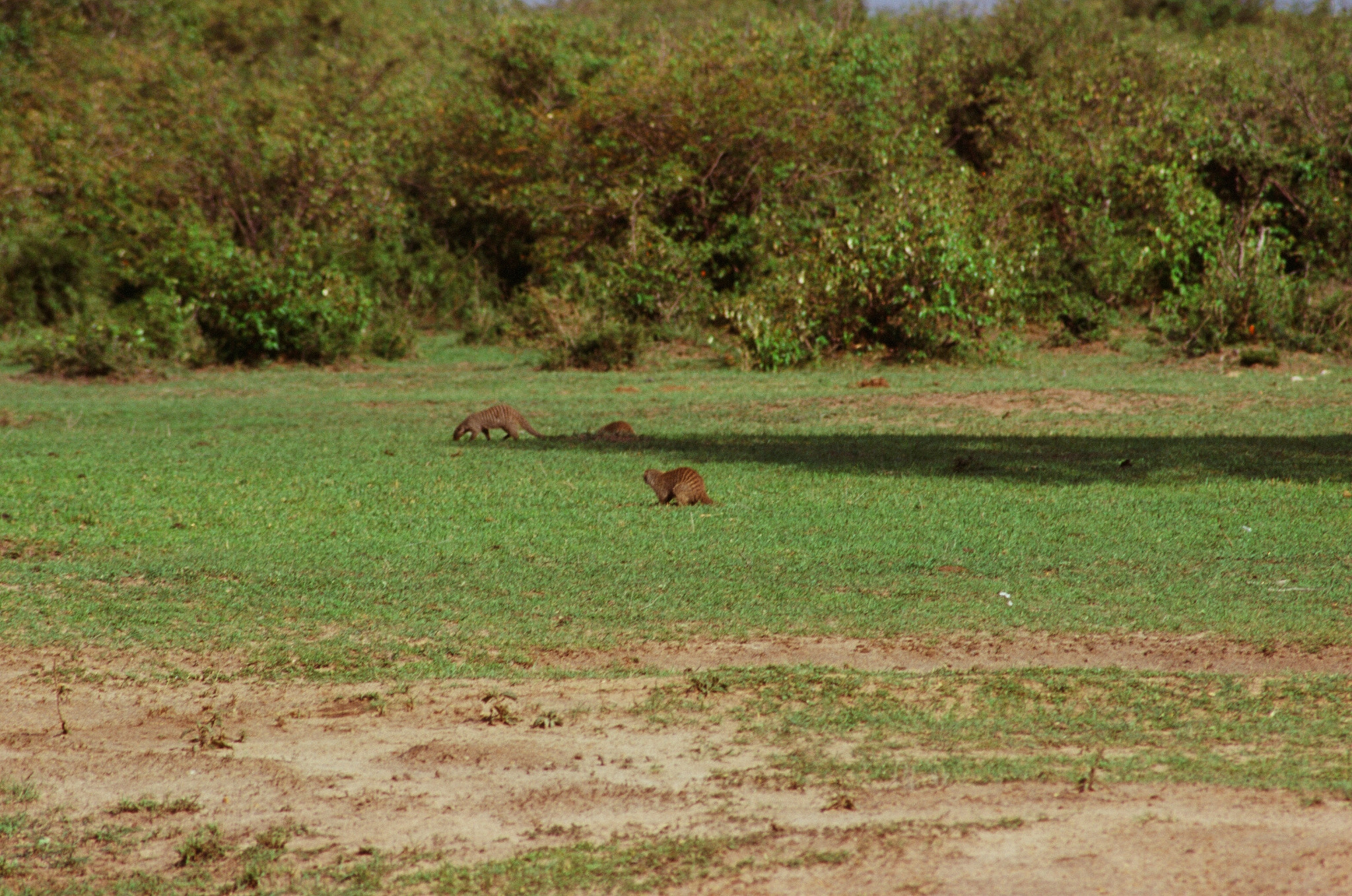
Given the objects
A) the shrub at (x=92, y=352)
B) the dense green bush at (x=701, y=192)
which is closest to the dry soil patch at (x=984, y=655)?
the dense green bush at (x=701, y=192)

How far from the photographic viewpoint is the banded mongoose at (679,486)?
8.07 meters

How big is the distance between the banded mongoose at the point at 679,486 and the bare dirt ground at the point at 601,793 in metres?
2.78

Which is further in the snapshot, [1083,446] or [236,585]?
[1083,446]

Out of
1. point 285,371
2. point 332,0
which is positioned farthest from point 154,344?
point 332,0

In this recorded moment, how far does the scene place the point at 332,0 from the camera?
1211 inches

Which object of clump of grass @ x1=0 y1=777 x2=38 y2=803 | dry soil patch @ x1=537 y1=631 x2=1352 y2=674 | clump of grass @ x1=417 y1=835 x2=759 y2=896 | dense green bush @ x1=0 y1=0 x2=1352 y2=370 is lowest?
dry soil patch @ x1=537 y1=631 x2=1352 y2=674

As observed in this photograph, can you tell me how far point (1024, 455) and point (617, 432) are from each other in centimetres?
308

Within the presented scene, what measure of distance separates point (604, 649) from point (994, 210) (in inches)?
581

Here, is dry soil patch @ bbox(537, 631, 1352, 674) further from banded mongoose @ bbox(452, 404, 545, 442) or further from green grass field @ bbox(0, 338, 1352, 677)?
banded mongoose @ bbox(452, 404, 545, 442)

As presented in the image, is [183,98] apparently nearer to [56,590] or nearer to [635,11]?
[635,11]

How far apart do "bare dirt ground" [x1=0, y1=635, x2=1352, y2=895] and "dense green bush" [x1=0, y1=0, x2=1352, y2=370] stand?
12.3 metres

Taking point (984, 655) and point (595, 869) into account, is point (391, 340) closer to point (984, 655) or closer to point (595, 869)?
point (984, 655)

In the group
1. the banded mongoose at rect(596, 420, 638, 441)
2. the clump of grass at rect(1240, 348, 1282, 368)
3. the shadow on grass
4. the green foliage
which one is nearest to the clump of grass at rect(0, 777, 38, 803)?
the shadow on grass

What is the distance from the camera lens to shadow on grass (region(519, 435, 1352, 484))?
9023 millimetres
